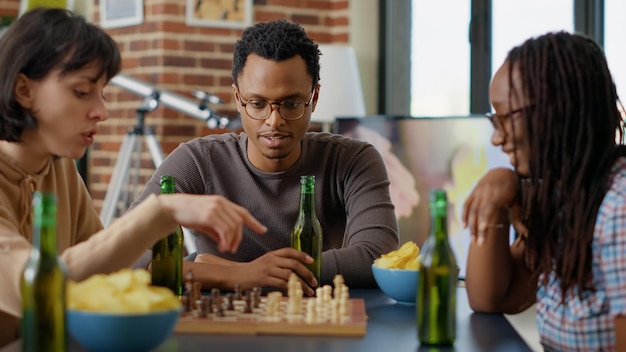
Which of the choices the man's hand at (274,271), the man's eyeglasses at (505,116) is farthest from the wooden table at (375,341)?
the man's eyeglasses at (505,116)

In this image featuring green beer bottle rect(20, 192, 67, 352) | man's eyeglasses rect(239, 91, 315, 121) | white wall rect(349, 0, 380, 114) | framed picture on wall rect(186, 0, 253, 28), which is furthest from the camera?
white wall rect(349, 0, 380, 114)

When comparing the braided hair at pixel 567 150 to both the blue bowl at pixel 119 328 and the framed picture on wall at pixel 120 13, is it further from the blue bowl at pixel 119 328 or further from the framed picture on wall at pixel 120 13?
the framed picture on wall at pixel 120 13

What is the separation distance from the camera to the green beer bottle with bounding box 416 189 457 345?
4.39ft

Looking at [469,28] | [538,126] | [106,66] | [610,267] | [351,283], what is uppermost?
[469,28]

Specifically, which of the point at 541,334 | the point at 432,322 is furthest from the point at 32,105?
the point at 541,334

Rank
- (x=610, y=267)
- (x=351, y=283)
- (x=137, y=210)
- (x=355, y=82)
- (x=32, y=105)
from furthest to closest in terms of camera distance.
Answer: (x=355, y=82)
(x=351, y=283)
(x=32, y=105)
(x=137, y=210)
(x=610, y=267)

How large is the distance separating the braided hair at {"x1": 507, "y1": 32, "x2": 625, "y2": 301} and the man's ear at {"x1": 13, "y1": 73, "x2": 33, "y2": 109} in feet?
3.02

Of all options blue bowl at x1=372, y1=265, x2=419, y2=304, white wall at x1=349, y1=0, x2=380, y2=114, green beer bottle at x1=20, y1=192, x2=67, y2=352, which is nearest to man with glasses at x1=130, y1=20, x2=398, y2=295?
blue bowl at x1=372, y1=265, x2=419, y2=304

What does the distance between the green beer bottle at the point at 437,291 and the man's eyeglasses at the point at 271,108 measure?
89 cm

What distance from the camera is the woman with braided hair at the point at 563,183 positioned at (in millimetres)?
1367

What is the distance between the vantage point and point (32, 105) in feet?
5.69

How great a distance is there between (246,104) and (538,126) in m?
0.92

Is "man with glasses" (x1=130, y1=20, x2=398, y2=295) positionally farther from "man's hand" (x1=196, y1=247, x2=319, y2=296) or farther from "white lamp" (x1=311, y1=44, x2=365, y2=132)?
→ "white lamp" (x1=311, y1=44, x2=365, y2=132)

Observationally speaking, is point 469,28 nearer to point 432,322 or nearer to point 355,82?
point 355,82
